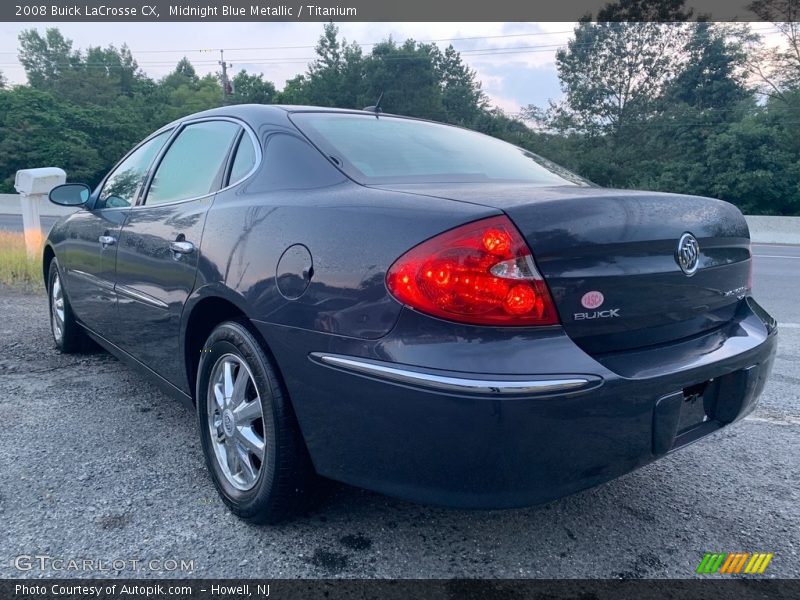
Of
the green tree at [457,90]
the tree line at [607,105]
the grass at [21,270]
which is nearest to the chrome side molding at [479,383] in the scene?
the grass at [21,270]

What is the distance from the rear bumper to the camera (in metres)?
1.60

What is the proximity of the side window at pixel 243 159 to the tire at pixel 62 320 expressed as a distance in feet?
7.06

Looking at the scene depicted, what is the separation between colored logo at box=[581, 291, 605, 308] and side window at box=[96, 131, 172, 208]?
2.49 metres

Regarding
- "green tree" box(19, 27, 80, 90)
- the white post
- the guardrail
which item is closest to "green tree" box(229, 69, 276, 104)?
"green tree" box(19, 27, 80, 90)

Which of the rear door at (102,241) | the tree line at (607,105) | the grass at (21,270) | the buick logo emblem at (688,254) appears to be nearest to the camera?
the buick logo emblem at (688,254)

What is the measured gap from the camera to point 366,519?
7.42 feet

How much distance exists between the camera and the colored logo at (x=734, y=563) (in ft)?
6.61

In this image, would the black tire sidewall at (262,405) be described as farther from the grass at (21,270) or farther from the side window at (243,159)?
the grass at (21,270)

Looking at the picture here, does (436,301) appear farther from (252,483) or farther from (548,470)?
(252,483)

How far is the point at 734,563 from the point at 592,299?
106 centimetres

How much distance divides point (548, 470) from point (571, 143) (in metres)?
44.0

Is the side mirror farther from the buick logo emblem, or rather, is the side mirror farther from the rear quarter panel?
the buick logo emblem

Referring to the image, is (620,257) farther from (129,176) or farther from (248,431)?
(129,176)

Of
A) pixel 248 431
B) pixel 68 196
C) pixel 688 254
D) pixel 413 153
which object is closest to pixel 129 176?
pixel 68 196
